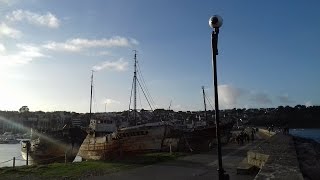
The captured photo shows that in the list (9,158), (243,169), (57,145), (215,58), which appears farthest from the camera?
(9,158)

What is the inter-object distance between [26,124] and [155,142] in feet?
527

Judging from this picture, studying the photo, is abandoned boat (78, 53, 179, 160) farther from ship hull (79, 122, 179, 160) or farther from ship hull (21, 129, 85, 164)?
ship hull (21, 129, 85, 164)

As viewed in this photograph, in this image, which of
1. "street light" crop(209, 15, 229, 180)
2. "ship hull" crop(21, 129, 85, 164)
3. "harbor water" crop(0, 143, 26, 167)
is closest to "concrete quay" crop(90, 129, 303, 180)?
"street light" crop(209, 15, 229, 180)

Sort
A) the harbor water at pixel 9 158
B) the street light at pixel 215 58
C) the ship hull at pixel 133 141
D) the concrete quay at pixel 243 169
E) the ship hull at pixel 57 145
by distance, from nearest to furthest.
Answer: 1. the street light at pixel 215 58
2. the concrete quay at pixel 243 169
3. the ship hull at pixel 133 141
4. the ship hull at pixel 57 145
5. the harbor water at pixel 9 158

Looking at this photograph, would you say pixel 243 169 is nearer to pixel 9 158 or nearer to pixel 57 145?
pixel 57 145

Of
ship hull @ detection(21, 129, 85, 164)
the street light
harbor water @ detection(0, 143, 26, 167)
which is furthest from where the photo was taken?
harbor water @ detection(0, 143, 26, 167)

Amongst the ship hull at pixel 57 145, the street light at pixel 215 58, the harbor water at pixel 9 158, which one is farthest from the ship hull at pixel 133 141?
the street light at pixel 215 58

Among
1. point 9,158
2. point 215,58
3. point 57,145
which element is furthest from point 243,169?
point 9,158

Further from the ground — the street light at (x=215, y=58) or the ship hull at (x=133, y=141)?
the street light at (x=215, y=58)

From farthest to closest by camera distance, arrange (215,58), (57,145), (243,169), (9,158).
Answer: (9,158) → (57,145) → (243,169) → (215,58)

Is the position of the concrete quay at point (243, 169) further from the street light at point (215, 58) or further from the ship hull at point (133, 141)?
the ship hull at point (133, 141)

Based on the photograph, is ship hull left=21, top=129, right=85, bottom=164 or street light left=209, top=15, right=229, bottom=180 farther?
ship hull left=21, top=129, right=85, bottom=164

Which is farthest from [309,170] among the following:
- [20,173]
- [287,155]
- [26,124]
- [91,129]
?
[26,124]

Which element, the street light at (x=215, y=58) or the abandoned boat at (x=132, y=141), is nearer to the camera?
the street light at (x=215, y=58)
